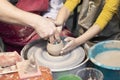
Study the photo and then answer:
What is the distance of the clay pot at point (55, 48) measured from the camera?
200 centimetres

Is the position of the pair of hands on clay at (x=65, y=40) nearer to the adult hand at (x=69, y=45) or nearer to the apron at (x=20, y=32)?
the adult hand at (x=69, y=45)

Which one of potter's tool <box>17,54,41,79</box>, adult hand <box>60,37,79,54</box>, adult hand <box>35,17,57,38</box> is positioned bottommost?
adult hand <box>60,37,79,54</box>

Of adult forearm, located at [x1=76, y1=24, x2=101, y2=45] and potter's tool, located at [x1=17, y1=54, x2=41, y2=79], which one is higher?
potter's tool, located at [x1=17, y1=54, x2=41, y2=79]

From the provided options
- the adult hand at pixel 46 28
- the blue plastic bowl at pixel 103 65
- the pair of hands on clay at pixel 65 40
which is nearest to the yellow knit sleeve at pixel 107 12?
the blue plastic bowl at pixel 103 65

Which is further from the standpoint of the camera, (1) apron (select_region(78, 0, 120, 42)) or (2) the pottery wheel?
(1) apron (select_region(78, 0, 120, 42))

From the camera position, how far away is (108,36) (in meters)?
2.63

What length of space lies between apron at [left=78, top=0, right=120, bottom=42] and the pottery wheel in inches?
19.6

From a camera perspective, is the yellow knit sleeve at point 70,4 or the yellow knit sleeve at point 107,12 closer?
the yellow knit sleeve at point 107,12

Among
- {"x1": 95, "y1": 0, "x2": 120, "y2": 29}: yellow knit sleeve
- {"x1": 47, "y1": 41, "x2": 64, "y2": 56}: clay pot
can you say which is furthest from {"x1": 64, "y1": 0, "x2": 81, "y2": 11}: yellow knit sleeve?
{"x1": 47, "y1": 41, "x2": 64, "y2": 56}: clay pot

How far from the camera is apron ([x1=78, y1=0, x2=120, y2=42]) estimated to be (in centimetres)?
251

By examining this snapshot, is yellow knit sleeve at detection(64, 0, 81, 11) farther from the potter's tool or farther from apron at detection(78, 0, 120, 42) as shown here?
the potter's tool

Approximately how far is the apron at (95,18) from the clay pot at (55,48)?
1.95ft

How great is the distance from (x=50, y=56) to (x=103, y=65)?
369 millimetres

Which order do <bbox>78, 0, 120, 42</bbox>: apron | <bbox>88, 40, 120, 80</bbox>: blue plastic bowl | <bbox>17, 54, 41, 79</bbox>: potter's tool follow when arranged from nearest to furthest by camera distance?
<bbox>17, 54, 41, 79</bbox>: potter's tool → <bbox>88, 40, 120, 80</bbox>: blue plastic bowl → <bbox>78, 0, 120, 42</bbox>: apron
